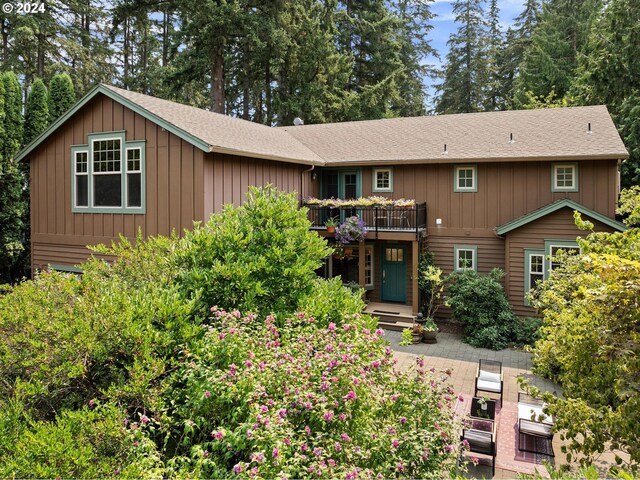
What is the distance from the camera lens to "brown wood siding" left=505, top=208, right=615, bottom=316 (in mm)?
12227

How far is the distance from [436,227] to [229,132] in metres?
7.36

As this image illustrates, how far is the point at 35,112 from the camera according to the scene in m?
15.6

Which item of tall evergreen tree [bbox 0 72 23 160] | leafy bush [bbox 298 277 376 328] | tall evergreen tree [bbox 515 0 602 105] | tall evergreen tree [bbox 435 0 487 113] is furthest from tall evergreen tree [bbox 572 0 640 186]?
tall evergreen tree [bbox 0 72 23 160]

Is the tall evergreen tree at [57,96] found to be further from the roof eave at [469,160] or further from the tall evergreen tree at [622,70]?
the tall evergreen tree at [622,70]

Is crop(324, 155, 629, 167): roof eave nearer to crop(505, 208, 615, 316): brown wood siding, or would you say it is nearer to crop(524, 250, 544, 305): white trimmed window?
crop(505, 208, 615, 316): brown wood siding

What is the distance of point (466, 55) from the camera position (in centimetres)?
3419

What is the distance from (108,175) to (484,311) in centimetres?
1122

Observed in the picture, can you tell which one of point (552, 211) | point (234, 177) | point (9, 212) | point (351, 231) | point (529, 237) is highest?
point (234, 177)

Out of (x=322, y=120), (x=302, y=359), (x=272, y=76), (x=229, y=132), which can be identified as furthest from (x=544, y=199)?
(x=272, y=76)

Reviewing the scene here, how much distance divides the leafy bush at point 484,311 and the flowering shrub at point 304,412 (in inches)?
345

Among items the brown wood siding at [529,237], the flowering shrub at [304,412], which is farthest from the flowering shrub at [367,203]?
Result: the flowering shrub at [304,412]

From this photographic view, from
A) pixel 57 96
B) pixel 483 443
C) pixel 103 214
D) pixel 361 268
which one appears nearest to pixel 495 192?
pixel 361 268

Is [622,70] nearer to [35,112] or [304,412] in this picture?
[304,412]

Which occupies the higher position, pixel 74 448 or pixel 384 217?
pixel 384 217
